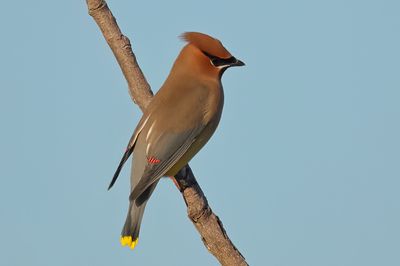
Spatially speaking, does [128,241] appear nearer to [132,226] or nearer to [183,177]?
[132,226]

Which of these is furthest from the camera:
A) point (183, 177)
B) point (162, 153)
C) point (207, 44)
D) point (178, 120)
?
point (207, 44)

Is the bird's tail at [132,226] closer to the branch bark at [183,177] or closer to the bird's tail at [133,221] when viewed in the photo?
the bird's tail at [133,221]

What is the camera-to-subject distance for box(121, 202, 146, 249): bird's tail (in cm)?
443

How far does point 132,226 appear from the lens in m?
4.45

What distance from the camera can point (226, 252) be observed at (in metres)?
3.78

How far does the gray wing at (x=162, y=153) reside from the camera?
4.27 meters

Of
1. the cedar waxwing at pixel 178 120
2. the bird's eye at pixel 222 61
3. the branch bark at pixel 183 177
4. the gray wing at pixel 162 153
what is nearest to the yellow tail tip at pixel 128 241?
the cedar waxwing at pixel 178 120

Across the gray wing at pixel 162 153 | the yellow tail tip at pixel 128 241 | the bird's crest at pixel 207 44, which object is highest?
the bird's crest at pixel 207 44

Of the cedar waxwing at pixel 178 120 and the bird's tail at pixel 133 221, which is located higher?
the cedar waxwing at pixel 178 120

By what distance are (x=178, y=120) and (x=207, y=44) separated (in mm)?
603

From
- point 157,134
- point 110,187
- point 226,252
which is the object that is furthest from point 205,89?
point 226,252

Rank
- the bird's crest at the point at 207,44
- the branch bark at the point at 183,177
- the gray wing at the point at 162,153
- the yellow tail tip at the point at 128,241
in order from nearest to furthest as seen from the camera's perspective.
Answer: the branch bark at the point at 183,177 → the gray wing at the point at 162,153 → the yellow tail tip at the point at 128,241 → the bird's crest at the point at 207,44

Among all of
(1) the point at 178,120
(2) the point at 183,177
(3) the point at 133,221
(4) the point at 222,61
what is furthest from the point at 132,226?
(4) the point at 222,61

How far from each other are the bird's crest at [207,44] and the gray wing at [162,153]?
56cm
